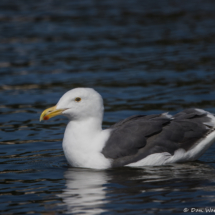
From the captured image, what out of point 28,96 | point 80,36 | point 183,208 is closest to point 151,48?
point 80,36

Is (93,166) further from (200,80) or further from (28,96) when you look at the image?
(200,80)

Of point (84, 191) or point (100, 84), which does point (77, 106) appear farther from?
point (100, 84)

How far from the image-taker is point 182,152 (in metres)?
8.84

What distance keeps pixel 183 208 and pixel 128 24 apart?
17.3 metres

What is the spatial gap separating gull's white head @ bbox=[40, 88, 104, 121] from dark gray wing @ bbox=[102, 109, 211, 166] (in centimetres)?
56

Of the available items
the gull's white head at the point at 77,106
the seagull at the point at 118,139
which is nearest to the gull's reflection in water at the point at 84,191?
the seagull at the point at 118,139

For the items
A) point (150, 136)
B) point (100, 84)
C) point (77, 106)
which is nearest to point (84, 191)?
point (77, 106)

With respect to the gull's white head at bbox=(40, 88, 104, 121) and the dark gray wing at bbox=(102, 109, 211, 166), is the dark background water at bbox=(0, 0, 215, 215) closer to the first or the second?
the dark gray wing at bbox=(102, 109, 211, 166)

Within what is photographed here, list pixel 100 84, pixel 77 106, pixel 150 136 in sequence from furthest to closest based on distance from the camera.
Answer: pixel 100 84 < pixel 150 136 < pixel 77 106

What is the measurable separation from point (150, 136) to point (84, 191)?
1.82 meters

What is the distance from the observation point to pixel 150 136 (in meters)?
8.71

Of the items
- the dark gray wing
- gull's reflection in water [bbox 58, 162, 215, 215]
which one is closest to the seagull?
the dark gray wing

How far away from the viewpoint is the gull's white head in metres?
8.43

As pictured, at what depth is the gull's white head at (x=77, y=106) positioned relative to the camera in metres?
8.43
